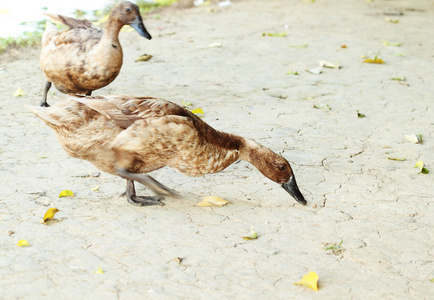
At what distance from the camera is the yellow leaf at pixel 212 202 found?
420cm

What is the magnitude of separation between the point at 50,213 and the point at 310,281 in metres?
1.81

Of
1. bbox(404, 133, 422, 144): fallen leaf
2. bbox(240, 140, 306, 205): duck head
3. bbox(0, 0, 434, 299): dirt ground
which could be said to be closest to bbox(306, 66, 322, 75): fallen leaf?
bbox(0, 0, 434, 299): dirt ground

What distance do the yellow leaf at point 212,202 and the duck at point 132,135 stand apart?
211 mm

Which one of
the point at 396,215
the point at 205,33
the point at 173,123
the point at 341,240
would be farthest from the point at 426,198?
the point at 205,33

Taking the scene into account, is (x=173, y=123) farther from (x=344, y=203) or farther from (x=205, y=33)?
(x=205, y=33)

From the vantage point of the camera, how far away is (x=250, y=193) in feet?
14.7

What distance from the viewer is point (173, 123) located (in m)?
4.03

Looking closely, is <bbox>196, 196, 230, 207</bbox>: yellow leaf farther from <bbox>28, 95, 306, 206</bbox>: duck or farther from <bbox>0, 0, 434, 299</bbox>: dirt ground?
<bbox>28, 95, 306, 206</bbox>: duck

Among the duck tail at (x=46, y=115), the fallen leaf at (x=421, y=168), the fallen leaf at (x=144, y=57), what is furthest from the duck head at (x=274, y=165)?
the fallen leaf at (x=144, y=57)

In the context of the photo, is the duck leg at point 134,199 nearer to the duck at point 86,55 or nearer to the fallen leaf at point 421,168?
the duck at point 86,55

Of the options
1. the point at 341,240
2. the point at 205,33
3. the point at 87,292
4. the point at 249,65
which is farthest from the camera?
the point at 205,33

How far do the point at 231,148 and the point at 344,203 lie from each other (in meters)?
0.95

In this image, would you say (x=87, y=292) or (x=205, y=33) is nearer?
(x=87, y=292)

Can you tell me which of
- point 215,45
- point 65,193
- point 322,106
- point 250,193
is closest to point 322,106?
point 322,106
